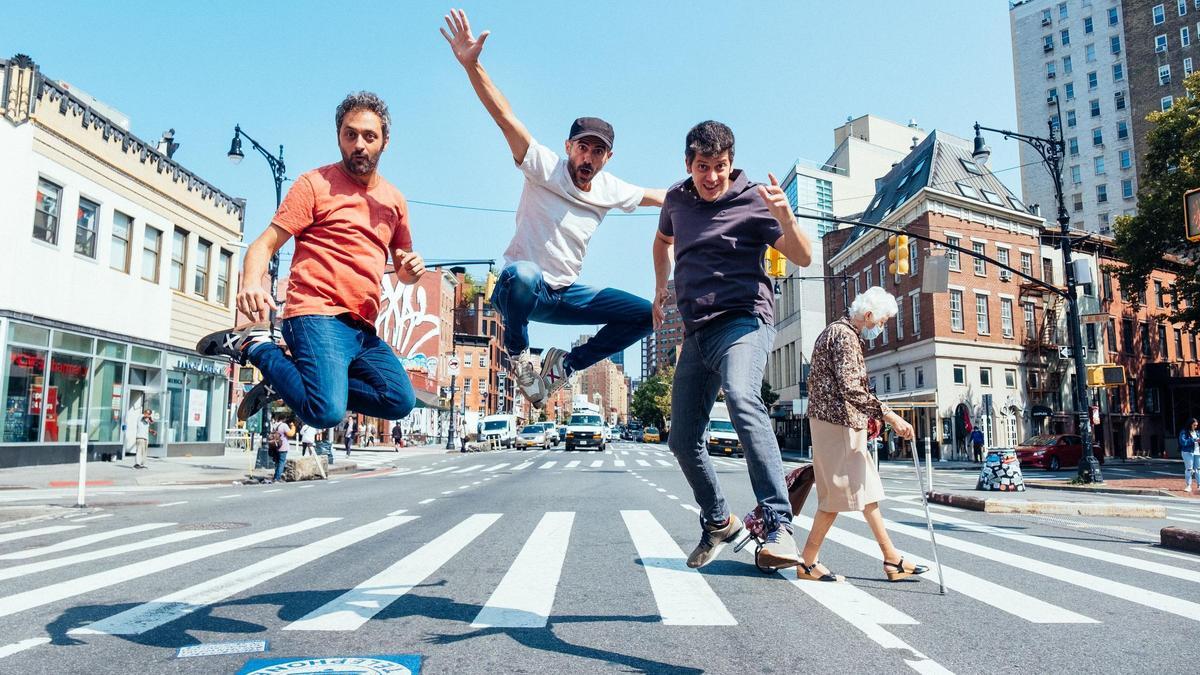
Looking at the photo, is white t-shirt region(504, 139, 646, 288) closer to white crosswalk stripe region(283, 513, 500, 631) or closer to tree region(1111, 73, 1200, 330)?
white crosswalk stripe region(283, 513, 500, 631)

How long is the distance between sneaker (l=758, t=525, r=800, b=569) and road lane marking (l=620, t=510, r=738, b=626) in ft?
1.34

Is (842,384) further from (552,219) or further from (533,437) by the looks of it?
(533,437)

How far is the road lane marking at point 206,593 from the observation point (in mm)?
4344

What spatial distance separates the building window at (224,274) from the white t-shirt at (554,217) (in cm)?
2886

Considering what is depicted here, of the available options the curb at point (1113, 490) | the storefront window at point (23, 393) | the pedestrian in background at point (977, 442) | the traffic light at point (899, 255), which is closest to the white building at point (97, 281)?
the storefront window at point (23, 393)

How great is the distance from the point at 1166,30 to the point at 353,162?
273 feet

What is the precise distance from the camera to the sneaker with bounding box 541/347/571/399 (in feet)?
13.9

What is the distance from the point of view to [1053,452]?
1191 inches

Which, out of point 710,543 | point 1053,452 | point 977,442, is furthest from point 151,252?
point 977,442

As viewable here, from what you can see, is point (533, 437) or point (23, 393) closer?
point (23, 393)

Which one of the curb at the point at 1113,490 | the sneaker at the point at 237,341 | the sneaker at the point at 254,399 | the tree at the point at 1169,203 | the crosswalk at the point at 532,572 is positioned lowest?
the curb at the point at 1113,490

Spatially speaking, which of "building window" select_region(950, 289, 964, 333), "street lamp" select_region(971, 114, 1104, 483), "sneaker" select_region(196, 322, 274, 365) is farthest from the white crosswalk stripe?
"building window" select_region(950, 289, 964, 333)

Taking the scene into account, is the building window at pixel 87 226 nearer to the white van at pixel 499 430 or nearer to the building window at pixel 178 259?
the building window at pixel 178 259

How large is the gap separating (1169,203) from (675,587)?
33237 millimetres
